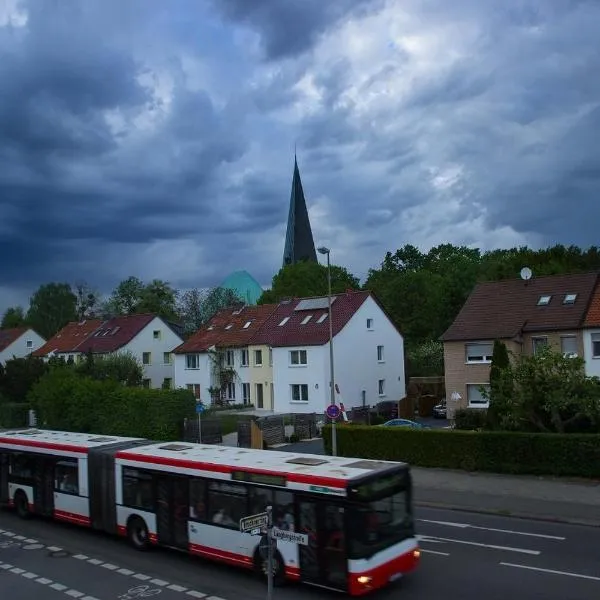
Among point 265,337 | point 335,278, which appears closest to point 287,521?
point 265,337

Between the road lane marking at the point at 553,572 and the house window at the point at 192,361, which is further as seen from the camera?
the house window at the point at 192,361

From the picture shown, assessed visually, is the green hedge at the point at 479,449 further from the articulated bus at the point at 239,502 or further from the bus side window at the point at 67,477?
the bus side window at the point at 67,477

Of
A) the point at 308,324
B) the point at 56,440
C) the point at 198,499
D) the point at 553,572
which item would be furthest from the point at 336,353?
the point at 553,572

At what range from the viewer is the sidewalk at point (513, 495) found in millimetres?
19703

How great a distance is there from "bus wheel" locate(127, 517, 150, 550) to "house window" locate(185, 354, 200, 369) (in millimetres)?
40653

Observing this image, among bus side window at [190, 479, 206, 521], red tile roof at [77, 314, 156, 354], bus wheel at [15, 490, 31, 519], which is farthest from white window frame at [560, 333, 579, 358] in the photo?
red tile roof at [77, 314, 156, 354]

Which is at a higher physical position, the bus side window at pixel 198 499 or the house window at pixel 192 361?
the house window at pixel 192 361

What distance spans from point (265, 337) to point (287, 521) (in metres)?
39.2

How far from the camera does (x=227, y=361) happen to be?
55.2 metres

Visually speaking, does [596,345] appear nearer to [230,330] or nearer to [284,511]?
[284,511]

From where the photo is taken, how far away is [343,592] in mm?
12617

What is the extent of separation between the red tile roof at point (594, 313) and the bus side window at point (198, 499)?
2751 cm

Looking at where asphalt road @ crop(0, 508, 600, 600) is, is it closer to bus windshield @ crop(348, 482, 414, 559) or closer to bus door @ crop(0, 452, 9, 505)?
bus windshield @ crop(348, 482, 414, 559)

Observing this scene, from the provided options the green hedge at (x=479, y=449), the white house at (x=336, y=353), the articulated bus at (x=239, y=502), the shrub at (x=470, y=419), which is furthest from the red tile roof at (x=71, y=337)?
the articulated bus at (x=239, y=502)
